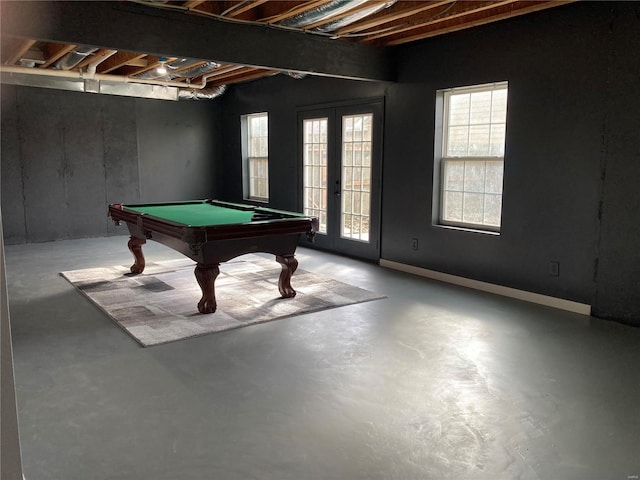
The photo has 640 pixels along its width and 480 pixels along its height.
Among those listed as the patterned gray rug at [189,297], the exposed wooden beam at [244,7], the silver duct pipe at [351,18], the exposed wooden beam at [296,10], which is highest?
the exposed wooden beam at [244,7]

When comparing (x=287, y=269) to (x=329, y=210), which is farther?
(x=329, y=210)

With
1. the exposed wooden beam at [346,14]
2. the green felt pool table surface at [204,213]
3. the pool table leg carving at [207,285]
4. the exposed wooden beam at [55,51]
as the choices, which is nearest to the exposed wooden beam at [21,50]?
the exposed wooden beam at [55,51]

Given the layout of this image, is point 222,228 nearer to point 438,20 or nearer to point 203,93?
point 438,20

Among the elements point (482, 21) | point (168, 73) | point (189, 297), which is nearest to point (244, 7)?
point (482, 21)

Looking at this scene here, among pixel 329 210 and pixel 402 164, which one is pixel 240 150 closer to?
pixel 329 210

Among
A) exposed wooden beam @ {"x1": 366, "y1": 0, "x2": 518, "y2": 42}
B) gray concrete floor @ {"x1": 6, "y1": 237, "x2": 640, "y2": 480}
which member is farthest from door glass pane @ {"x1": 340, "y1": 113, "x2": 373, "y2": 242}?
gray concrete floor @ {"x1": 6, "y1": 237, "x2": 640, "y2": 480}

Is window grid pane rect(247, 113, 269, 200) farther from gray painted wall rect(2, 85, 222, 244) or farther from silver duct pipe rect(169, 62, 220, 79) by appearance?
silver duct pipe rect(169, 62, 220, 79)

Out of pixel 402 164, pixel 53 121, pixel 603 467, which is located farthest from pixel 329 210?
pixel 603 467

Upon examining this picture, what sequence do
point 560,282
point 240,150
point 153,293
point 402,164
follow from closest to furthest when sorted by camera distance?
point 560,282 < point 153,293 < point 402,164 < point 240,150

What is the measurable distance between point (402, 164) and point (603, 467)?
4245mm

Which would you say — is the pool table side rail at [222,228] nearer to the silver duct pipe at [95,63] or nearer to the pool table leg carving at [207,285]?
the pool table leg carving at [207,285]

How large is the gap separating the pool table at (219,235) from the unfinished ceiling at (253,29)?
4.66 ft

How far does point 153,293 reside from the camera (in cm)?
504

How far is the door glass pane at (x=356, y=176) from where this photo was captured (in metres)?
6.56
